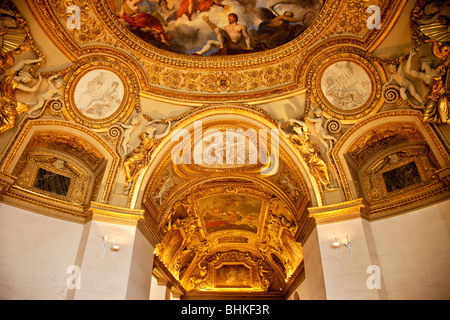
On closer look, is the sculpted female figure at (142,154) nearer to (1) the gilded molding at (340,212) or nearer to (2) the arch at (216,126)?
(2) the arch at (216,126)

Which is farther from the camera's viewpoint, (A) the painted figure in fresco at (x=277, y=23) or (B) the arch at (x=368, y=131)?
(A) the painted figure in fresco at (x=277, y=23)

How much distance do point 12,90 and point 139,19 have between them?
15.5 feet

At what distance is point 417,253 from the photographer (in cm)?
933

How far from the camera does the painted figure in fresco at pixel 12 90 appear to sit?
9.39 meters

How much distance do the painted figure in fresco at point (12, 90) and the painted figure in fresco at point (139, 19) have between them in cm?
321

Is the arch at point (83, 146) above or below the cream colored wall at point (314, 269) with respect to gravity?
above

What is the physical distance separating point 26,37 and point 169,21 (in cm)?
463

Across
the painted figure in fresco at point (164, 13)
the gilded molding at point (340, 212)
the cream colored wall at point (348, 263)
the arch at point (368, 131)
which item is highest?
the painted figure in fresco at point (164, 13)

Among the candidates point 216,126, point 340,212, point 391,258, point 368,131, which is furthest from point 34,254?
point 368,131

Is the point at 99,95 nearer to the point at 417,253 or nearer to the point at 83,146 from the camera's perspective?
the point at 83,146

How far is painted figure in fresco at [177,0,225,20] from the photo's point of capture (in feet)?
37.8

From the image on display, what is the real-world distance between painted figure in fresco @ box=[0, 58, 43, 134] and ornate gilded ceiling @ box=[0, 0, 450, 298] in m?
0.05

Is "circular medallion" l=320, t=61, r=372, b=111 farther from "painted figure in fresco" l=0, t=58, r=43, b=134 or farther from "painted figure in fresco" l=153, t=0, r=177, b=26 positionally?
"painted figure in fresco" l=0, t=58, r=43, b=134

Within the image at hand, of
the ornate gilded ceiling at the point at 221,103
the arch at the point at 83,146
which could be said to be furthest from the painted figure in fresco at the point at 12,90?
the arch at the point at 83,146
